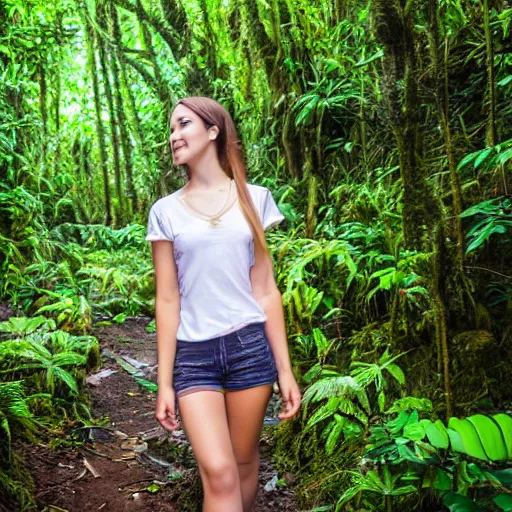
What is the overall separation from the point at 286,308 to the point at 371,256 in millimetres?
667

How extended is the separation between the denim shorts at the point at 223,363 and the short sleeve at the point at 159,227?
36cm

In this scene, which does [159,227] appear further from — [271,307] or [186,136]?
[271,307]

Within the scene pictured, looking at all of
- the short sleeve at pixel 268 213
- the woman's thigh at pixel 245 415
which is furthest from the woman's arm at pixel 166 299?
the short sleeve at pixel 268 213

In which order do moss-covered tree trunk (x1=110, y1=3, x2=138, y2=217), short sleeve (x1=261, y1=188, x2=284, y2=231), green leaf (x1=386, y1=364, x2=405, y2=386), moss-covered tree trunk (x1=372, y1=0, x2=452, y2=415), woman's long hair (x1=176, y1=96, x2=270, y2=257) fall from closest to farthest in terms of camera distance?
1. woman's long hair (x1=176, y1=96, x2=270, y2=257)
2. short sleeve (x1=261, y1=188, x2=284, y2=231)
3. moss-covered tree trunk (x1=372, y1=0, x2=452, y2=415)
4. green leaf (x1=386, y1=364, x2=405, y2=386)
5. moss-covered tree trunk (x1=110, y1=3, x2=138, y2=217)

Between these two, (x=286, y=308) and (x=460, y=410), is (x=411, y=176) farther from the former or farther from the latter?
(x=286, y=308)

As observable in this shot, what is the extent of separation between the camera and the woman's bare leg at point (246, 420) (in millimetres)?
2023

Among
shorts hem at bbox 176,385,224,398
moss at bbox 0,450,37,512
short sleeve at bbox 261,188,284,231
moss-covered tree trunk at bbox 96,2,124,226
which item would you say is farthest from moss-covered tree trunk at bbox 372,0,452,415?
moss-covered tree trunk at bbox 96,2,124,226

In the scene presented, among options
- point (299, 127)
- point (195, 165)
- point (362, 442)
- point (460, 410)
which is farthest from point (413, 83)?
point (299, 127)

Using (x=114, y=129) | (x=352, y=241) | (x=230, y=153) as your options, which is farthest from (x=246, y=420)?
(x=114, y=129)

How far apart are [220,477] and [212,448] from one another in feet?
0.30

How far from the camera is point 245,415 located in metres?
2.04

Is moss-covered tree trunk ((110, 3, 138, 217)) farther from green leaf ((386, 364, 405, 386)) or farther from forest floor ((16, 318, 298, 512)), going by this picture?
green leaf ((386, 364, 405, 386))

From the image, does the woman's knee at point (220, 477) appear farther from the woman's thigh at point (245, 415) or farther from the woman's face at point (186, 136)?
the woman's face at point (186, 136)

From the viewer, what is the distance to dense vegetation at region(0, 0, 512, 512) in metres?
2.51
